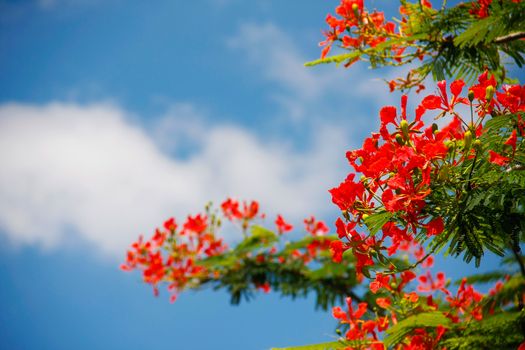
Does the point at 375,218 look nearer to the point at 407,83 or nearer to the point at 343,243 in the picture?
the point at 343,243

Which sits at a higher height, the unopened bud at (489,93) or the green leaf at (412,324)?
the unopened bud at (489,93)

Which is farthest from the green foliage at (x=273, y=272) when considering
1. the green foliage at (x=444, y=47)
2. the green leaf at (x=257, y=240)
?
the green foliage at (x=444, y=47)

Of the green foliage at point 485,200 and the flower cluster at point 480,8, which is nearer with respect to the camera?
the green foliage at point 485,200

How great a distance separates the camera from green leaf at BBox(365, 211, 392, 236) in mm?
1453

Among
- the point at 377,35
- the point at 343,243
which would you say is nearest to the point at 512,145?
the point at 343,243

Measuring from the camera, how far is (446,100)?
1597 mm

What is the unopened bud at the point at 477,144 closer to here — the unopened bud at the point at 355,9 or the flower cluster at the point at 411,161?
the flower cluster at the point at 411,161

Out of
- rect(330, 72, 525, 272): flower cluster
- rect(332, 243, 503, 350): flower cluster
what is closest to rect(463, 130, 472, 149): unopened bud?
rect(330, 72, 525, 272): flower cluster

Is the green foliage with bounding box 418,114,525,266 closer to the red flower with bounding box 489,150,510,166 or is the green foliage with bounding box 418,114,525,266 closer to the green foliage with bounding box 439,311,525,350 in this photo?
the red flower with bounding box 489,150,510,166

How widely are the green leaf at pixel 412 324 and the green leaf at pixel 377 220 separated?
2.32 ft

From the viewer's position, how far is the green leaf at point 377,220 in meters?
1.45

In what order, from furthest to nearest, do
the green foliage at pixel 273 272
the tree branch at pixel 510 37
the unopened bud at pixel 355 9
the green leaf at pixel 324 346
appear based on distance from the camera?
the green foliage at pixel 273 272 → the unopened bud at pixel 355 9 → the tree branch at pixel 510 37 → the green leaf at pixel 324 346

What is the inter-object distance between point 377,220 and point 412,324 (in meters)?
0.76

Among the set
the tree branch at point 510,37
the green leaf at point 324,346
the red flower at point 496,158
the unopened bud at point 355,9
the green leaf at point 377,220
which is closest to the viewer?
the red flower at point 496,158
